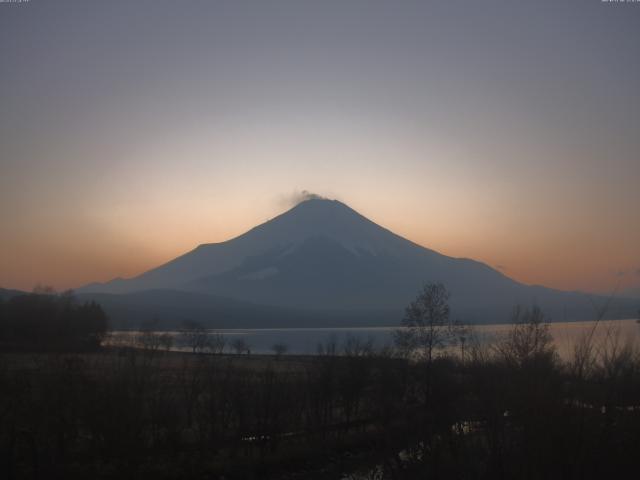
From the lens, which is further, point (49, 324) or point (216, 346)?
point (216, 346)

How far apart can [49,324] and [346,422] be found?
3279 cm

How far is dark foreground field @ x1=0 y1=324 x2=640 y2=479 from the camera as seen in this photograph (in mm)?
4852

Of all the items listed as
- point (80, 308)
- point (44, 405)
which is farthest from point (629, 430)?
point (80, 308)

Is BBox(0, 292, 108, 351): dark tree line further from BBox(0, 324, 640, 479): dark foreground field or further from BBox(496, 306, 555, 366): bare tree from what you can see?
BBox(496, 306, 555, 366): bare tree

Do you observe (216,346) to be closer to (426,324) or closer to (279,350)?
(279,350)

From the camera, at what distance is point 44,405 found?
497 inches

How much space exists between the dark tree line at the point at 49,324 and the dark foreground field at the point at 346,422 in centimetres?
2307

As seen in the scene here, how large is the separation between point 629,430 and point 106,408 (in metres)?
11.0

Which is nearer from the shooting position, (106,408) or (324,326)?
(106,408)

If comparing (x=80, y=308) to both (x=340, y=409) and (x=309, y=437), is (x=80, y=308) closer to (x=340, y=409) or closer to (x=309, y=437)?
(x=340, y=409)

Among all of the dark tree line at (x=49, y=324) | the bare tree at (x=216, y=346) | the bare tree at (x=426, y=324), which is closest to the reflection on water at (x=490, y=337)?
the bare tree at (x=426, y=324)

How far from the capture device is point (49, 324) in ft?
143

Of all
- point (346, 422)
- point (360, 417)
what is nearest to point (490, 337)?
point (346, 422)

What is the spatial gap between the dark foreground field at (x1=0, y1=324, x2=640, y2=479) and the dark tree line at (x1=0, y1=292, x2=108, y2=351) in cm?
2307
